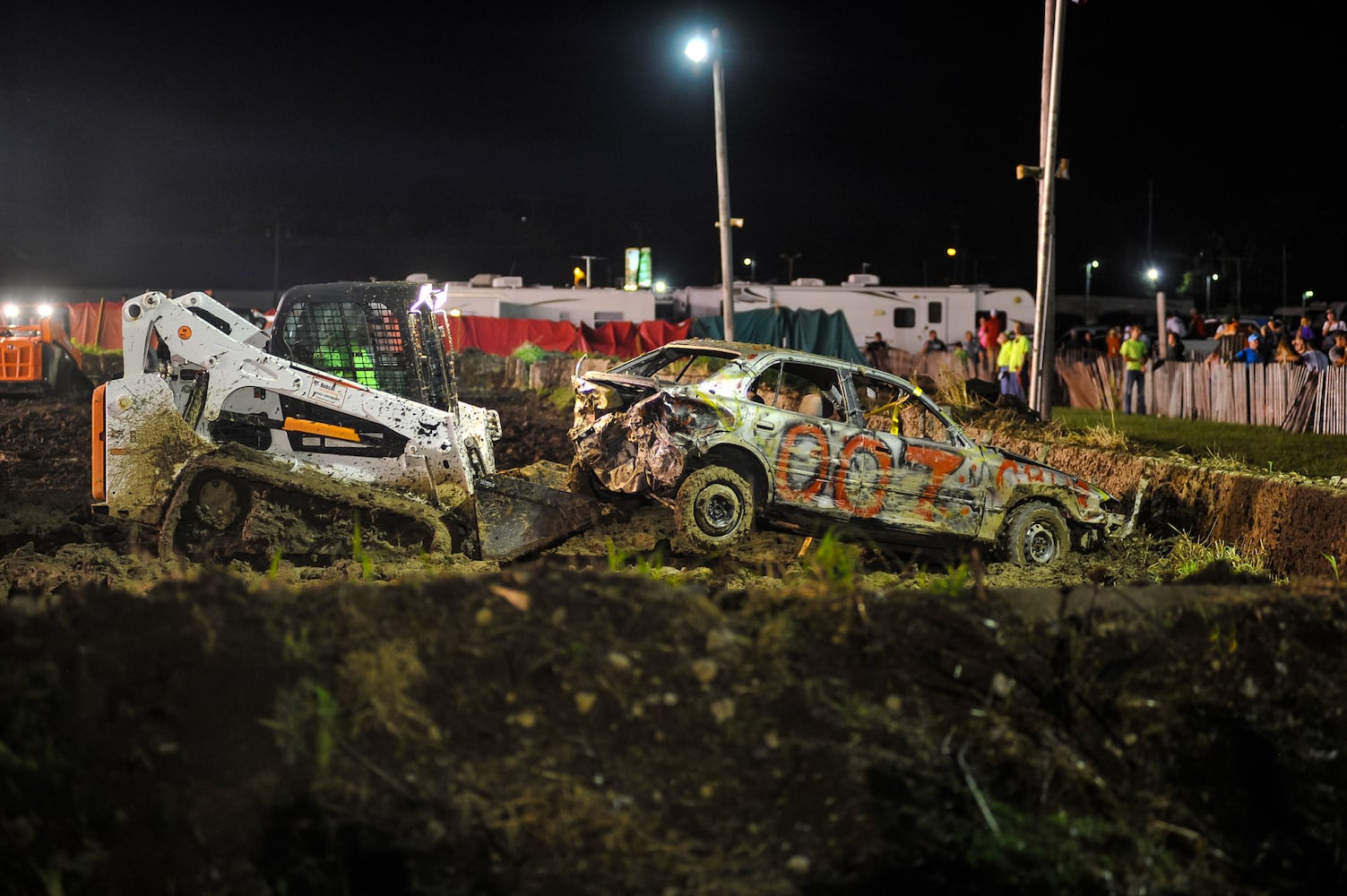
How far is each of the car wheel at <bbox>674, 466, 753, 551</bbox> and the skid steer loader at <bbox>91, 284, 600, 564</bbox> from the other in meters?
0.99

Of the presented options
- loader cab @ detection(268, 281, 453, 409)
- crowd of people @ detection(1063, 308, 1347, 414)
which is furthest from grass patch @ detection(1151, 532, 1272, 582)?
crowd of people @ detection(1063, 308, 1347, 414)

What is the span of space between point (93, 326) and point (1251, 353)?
29730 mm

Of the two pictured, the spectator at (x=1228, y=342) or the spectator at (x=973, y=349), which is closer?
the spectator at (x=1228, y=342)

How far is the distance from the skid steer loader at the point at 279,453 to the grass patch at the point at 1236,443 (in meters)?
7.07

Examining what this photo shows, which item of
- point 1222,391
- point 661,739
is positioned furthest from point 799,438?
point 1222,391

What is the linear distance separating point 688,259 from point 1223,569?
7392 cm

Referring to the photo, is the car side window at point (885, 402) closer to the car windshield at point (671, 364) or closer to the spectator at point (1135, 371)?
the car windshield at point (671, 364)

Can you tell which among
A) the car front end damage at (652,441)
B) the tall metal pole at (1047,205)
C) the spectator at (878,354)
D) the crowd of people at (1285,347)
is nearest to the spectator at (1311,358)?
the crowd of people at (1285,347)

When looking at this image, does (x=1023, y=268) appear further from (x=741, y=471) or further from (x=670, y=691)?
(x=670, y=691)

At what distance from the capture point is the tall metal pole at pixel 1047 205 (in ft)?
51.6

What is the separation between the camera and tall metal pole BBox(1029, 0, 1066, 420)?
15.7m

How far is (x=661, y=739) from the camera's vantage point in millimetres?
3686

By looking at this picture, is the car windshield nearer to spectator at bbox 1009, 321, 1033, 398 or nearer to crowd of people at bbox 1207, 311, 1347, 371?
spectator at bbox 1009, 321, 1033, 398

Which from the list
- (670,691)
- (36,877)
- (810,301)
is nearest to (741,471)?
(670,691)
